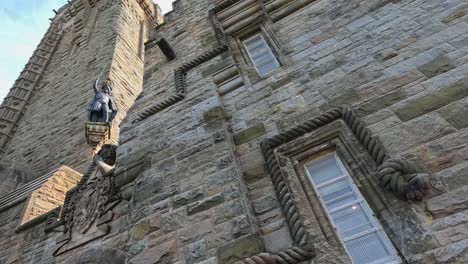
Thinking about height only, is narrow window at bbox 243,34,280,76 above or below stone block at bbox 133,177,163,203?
above

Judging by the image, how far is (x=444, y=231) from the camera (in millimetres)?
2248

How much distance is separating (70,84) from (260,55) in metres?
10.8

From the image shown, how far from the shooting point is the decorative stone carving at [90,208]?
4.95m

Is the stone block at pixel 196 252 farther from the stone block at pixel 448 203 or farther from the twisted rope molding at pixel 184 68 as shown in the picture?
the twisted rope molding at pixel 184 68

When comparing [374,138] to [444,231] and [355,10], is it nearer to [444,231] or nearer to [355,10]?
[444,231]

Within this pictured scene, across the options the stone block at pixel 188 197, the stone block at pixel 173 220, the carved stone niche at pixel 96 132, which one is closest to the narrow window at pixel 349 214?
the stone block at pixel 188 197

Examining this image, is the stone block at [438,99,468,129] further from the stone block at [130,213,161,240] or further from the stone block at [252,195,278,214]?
the stone block at [130,213,161,240]

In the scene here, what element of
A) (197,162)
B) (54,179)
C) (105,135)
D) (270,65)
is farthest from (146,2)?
(197,162)

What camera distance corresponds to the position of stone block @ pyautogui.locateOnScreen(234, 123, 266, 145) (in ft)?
12.3

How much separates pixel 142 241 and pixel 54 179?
5.04m

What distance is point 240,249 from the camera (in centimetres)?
263

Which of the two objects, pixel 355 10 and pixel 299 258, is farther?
pixel 355 10

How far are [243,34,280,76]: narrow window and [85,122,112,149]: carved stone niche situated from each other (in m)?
4.61

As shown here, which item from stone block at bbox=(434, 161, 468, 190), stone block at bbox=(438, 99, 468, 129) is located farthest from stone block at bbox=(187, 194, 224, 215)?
stone block at bbox=(438, 99, 468, 129)
